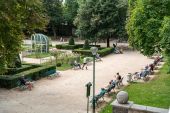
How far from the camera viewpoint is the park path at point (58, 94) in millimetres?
17625

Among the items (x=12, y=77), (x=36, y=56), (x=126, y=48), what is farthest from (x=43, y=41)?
(x=12, y=77)

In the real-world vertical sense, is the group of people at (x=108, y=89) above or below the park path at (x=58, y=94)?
above

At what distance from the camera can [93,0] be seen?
4625 centimetres

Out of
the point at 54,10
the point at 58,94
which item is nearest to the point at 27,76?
the point at 58,94

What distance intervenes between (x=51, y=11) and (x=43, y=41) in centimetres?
1988

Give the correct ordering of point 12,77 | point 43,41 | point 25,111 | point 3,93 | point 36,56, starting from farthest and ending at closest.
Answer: point 43,41 < point 36,56 < point 12,77 < point 3,93 < point 25,111

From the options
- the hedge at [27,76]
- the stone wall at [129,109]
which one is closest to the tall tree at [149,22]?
the stone wall at [129,109]

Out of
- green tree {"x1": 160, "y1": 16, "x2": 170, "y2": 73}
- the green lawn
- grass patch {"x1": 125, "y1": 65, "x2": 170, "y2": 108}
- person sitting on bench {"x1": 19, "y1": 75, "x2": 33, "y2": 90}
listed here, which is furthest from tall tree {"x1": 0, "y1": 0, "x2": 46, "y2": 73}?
grass patch {"x1": 125, "y1": 65, "x2": 170, "y2": 108}

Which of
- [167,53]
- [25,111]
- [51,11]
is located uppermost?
[51,11]

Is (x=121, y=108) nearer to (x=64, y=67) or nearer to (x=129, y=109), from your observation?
(x=129, y=109)

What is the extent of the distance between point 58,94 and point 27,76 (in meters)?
4.07

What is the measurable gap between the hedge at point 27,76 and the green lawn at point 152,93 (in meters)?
7.10

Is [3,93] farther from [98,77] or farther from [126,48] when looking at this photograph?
[126,48]

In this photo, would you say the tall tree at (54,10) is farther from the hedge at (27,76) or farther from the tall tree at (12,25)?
the tall tree at (12,25)
